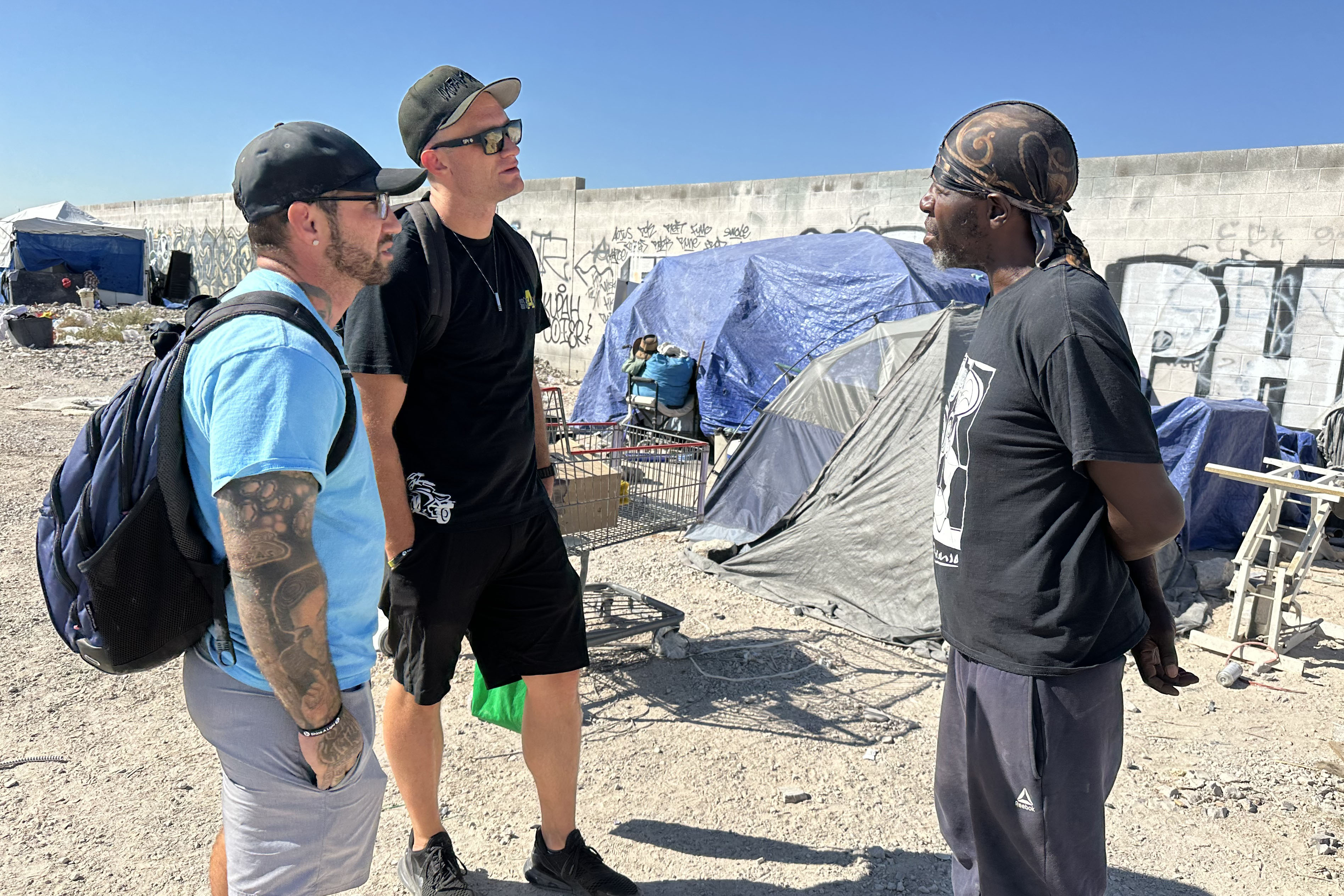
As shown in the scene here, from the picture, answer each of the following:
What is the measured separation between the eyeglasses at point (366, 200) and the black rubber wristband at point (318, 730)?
0.95m

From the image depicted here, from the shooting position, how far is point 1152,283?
9.94m

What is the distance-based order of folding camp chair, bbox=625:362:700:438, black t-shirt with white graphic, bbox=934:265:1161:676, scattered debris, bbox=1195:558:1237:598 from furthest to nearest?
folding camp chair, bbox=625:362:700:438 → scattered debris, bbox=1195:558:1237:598 → black t-shirt with white graphic, bbox=934:265:1161:676

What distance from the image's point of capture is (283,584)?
1.47 m

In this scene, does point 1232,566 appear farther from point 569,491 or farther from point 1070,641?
point 1070,641

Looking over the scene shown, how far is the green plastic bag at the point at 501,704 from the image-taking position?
321 cm

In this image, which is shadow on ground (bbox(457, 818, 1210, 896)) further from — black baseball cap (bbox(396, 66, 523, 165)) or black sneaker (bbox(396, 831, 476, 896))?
black baseball cap (bbox(396, 66, 523, 165))

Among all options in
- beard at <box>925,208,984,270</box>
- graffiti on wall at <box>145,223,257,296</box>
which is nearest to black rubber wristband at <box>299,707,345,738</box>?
beard at <box>925,208,984,270</box>

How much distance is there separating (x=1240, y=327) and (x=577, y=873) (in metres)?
9.41

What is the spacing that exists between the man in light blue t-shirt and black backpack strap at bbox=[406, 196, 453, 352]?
1.69ft

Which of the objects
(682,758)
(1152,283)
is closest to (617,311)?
(1152,283)

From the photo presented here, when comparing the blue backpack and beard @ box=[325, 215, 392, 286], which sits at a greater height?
beard @ box=[325, 215, 392, 286]

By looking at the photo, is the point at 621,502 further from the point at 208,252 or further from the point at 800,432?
the point at 208,252

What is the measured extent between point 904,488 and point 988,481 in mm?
3628

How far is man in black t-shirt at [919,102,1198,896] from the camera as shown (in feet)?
5.62
